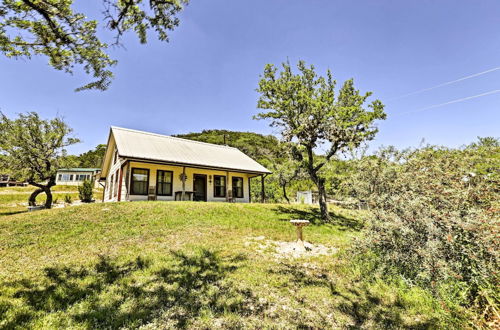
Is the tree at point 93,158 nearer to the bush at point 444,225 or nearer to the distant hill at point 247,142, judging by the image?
the distant hill at point 247,142

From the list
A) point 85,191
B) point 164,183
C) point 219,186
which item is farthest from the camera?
point 85,191

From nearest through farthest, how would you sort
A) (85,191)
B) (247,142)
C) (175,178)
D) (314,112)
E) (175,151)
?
1. (314,112)
2. (175,178)
3. (175,151)
4. (85,191)
5. (247,142)

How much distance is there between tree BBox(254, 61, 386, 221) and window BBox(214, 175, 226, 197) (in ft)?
22.3

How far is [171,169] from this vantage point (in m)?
15.8

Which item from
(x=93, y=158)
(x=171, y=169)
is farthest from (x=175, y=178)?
(x=93, y=158)

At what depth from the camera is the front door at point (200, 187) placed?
1731cm

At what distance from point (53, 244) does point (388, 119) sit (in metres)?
15.5

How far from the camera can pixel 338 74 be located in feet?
42.0

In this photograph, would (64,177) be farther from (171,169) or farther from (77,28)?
(77,28)

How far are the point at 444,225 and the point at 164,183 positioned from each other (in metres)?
15.2

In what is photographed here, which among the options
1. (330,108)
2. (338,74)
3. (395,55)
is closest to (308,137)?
(330,108)

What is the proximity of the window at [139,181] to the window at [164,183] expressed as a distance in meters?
0.72

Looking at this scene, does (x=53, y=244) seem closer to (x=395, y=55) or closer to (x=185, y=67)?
(x=185, y=67)

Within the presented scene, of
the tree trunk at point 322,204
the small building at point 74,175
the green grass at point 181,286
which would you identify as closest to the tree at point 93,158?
the small building at point 74,175
